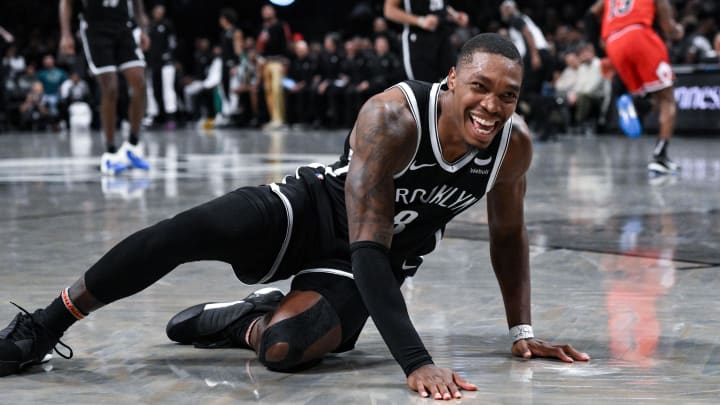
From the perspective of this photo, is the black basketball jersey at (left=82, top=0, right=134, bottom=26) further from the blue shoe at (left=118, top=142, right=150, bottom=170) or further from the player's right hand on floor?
the player's right hand on floor

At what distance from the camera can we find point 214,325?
2.68 metres

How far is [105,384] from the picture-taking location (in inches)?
90.4

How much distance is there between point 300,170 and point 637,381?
0.98 m

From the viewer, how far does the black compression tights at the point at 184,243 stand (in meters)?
2.41

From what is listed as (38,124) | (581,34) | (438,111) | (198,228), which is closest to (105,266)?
(198,228)

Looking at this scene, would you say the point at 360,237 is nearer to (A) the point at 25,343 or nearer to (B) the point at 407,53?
(A) the point at 25,343

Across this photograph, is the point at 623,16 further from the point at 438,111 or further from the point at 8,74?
the point at 8,74

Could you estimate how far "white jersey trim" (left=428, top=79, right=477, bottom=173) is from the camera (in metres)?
2.41

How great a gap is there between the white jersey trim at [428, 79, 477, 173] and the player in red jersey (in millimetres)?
5121

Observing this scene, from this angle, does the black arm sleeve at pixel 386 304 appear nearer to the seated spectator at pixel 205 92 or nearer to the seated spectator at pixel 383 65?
the seated spectator at pixel 383 65

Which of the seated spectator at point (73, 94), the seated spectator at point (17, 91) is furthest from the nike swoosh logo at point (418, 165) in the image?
the seated spectator at point (73, 94)

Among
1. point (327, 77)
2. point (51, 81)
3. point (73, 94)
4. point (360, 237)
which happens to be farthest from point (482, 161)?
point (51, 81)

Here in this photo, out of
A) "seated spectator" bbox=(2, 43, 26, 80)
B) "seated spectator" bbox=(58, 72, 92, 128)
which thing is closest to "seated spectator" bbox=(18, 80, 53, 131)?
"seated spectator" bbox=(58, 72, 92, 128)

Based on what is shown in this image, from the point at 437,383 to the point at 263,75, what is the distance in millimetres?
14488
